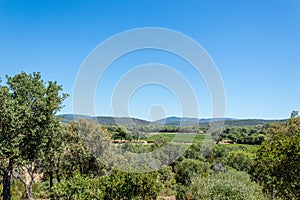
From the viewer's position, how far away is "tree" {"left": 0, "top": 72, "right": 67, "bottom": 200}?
39.8 feet

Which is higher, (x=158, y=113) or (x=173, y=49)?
(x=173, y=49)

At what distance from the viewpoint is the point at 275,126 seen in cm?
3228

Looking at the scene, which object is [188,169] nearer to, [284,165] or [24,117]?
[284,165]

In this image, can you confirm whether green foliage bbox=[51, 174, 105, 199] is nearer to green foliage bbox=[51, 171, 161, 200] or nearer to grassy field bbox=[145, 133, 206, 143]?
green foliage bbox=[51, 171, 161, 200]

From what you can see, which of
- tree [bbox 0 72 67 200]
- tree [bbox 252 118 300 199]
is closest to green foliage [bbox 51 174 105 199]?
tree [bbox 0 72 67 200]

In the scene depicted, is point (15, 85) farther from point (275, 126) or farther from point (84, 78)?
point (275, 126)

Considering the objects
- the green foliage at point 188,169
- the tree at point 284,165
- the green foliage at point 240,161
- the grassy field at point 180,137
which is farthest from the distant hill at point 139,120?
the green foliage at point 240,161

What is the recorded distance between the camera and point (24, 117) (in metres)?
12.5

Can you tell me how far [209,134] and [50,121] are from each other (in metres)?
13.9

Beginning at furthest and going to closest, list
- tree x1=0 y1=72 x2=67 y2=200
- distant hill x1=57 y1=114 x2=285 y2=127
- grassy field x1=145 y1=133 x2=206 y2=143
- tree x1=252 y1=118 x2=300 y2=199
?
grassy field x1=145 y1=133 x2=206 y2=143
distant hill x1=57 y1=114 x2=285 y2=127
tree x1=0 y1=72 x2=67 y2=200
tree x1=252 y1=118 x2=300 y2=199

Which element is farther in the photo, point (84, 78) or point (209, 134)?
point (209, 134)

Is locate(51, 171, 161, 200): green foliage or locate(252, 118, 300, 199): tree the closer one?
locate(252, 118, 300, 199): tree

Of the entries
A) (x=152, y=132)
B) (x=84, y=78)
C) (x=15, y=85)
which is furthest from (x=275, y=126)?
(x=15, y=85)

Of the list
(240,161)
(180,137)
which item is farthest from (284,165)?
(240,161)
